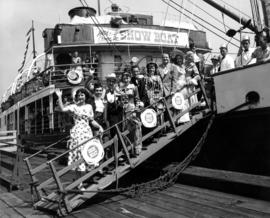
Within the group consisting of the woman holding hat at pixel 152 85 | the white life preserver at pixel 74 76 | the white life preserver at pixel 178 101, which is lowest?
the white life preserver at pixel 178 101

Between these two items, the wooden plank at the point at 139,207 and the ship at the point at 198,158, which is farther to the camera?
the ship at the point at 198,158

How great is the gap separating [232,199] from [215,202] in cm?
28

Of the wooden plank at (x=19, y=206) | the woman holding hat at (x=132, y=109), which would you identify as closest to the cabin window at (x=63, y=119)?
the wooden plank at (x=19, y=206)

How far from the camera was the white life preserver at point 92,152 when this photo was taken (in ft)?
15.8

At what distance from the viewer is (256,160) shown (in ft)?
19.3

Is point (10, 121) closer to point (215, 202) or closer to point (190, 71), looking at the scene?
point (190, 71)

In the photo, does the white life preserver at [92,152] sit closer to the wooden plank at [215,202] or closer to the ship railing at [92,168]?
the ship railing at [92,168]

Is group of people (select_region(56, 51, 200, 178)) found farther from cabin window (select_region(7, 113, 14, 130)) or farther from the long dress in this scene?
cabin window (select_region(7, 113, 14, 130))

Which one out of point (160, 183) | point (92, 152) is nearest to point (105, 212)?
point (92, 152)

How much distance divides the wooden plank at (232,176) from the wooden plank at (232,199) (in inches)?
8.9

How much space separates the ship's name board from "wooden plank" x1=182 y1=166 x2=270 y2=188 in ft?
32.5

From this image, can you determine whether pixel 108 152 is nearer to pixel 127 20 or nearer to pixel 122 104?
pixel 122 104

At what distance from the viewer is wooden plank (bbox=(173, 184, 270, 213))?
430 cm

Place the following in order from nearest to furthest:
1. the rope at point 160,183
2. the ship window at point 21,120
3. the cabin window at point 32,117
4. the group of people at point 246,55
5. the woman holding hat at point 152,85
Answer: the rope at point 160,183
the group of people at point 246,55
the woman holding hat at point 152,85
the cabin window at point 32,117
the ship window at point 21,120
